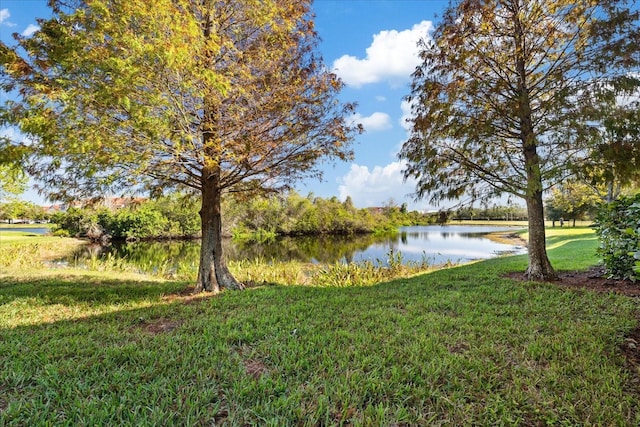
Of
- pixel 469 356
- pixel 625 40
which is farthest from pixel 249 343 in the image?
pixel 625 40

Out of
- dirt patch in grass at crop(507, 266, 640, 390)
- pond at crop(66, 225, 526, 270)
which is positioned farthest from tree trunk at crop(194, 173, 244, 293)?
dirt patch in grass at crop(507, 266, 640, 390)

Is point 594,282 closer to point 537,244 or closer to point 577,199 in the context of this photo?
point 537,244

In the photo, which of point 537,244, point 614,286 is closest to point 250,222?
point 537,244

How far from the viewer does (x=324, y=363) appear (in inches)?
111

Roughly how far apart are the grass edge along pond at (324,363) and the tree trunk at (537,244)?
5.03 ft

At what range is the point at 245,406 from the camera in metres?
2.25

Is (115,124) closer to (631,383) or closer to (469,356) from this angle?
(469,356)

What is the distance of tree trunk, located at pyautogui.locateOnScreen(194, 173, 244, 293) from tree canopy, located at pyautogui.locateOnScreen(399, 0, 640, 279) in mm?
4375

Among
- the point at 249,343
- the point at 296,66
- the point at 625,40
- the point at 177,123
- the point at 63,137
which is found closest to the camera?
the point at 249,343

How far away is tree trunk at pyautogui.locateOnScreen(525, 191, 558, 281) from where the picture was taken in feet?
21.4

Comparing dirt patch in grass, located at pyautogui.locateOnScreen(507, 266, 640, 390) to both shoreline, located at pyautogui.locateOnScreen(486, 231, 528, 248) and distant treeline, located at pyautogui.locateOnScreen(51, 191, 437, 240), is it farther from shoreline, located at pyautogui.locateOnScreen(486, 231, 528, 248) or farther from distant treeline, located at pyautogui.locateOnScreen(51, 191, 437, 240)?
distant treeline, located at pyautogui.locateOnScreen(51, 191, 437, 240)

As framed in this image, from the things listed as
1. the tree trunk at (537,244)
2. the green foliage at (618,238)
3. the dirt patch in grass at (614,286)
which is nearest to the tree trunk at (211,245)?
the dirt patch in grass at (614,286)

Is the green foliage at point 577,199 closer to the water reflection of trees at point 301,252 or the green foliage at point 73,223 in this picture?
the water reflection of trees at point 301,252

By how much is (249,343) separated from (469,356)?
2.16m
